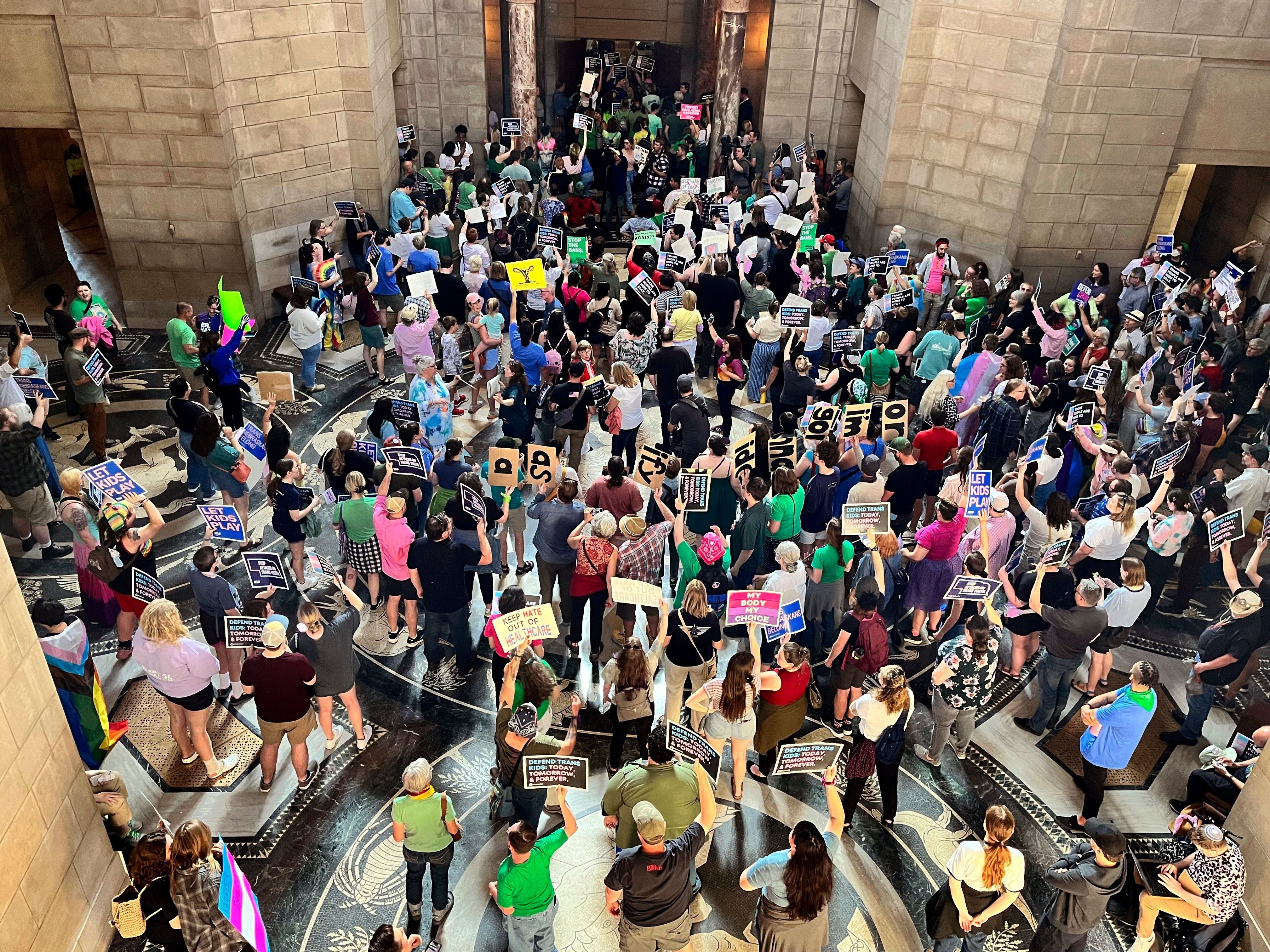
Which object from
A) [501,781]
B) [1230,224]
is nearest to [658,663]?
[501,781]

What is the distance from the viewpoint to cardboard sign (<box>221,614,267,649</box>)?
8000 millimetres

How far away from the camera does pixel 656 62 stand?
31125 millimetres

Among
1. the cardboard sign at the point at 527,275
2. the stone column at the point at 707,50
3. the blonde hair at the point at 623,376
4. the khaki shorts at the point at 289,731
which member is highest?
the stone column at the point at 707,50

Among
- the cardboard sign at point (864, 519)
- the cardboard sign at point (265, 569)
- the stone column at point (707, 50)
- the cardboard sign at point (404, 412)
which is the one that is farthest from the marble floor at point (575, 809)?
the stone column at point (707, 50)

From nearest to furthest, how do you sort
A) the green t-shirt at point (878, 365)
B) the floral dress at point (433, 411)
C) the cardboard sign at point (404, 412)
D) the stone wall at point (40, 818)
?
the stone wall at point (40, 818) < the cardboard sign at point (404, 412) < the floral dress at point (433, 411) < the green t-shirt at point (878, 365)

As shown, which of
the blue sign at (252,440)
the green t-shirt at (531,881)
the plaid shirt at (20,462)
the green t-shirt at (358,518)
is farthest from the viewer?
the plaid shirt at (20,462)

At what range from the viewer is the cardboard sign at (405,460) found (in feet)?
32.9

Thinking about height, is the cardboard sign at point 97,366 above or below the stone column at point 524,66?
below

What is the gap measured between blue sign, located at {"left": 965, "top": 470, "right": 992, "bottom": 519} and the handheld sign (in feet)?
15.0

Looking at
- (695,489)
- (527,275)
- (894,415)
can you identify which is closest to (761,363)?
(527,275)

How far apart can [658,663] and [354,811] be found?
10.3 feet

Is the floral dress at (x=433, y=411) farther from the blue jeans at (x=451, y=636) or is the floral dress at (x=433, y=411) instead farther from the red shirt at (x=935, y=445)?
the red shirt at (x=935, y=445)

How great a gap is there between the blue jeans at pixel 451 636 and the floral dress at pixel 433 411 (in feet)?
7.49

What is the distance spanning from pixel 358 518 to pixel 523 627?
8.35 ft
